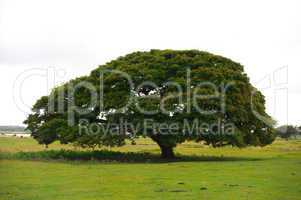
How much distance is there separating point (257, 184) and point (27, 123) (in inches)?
969

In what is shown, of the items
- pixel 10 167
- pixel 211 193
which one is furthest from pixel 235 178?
pixel 10 167

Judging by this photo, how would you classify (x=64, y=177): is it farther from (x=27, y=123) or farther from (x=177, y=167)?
(x=27, y=123)

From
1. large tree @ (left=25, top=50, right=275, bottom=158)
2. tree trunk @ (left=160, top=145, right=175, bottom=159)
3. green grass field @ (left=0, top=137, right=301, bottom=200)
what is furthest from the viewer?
tree trunk @ (left=160, top=145, right=175, bottom=159)

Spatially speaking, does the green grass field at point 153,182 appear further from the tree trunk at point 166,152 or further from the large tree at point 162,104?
the tree trunk at point 166,152

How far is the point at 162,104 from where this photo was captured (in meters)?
35.9

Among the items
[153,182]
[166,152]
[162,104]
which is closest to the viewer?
[153,182]

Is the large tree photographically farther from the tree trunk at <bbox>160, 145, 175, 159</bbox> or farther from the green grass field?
the green grass field

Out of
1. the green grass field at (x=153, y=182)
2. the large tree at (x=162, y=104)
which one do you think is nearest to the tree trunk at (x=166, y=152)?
the large tree at (x=162, y=104)

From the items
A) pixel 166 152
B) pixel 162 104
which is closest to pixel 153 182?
pixel 162 104

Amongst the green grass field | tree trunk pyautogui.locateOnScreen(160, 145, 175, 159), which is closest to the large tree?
tree trunk pyautogui.locateOnScreen(160, 145, 175, 159)

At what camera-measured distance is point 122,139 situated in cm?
3656

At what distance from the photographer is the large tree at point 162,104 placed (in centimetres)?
3575

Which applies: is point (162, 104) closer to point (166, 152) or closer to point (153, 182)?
point (166, 152)

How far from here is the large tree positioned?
3575 centimetres
